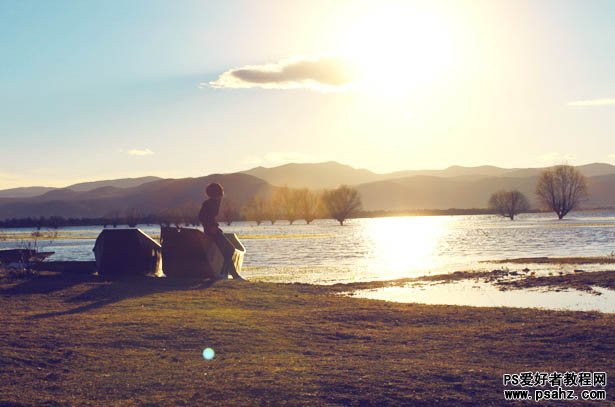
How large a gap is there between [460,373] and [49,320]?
32.0ft

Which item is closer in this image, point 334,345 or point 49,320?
point 334,345

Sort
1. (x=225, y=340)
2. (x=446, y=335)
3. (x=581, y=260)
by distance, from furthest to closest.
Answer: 1. (x=581, y=260)
2. (x=446, y=335)
3. (x=225, y=340)

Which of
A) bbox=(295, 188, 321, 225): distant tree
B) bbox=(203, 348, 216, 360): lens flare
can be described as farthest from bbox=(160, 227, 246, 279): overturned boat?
bbox=(295, 188, 321, 225): distant tree

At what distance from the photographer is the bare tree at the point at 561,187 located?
139587 millimetres

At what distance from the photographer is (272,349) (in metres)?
12.5

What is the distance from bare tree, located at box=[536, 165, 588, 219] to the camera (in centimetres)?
13959

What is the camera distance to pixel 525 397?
29.8 feet

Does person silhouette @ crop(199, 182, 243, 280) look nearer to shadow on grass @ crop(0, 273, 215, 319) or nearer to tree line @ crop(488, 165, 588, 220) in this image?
shadow on grass @ crop(0, 273, 215, 319)

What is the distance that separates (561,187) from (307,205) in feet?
219

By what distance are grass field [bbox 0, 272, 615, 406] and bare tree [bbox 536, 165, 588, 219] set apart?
5175 inches

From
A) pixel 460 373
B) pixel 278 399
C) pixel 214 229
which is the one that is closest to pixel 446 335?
pixel 460 373

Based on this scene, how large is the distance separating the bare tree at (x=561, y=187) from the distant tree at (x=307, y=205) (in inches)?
2417

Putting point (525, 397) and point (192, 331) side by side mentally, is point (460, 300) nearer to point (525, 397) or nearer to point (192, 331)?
point (192, 331)

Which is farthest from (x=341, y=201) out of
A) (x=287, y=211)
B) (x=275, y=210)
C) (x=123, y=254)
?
(x=123, y=254)
